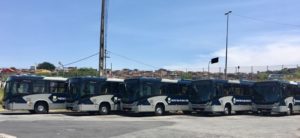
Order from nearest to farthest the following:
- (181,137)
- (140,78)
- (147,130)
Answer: (181,137) < (147,130) < (140,78)

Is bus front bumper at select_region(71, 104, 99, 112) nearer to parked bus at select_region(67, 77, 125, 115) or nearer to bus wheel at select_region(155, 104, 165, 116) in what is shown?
parked bus at select_region(67, 77, 125, 115)

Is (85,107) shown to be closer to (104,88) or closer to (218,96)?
(104,88)

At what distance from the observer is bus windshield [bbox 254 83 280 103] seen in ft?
117

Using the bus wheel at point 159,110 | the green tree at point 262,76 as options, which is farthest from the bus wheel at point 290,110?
the green tree at point 262,76

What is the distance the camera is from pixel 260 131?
866 inches

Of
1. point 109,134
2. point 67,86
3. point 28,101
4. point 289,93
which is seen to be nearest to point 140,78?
point 67,86

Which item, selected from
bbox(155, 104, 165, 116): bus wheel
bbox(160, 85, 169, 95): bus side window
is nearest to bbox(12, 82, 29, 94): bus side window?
bbox(155, 104, 165, 116): bus wheel

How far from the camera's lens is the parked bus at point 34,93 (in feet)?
106

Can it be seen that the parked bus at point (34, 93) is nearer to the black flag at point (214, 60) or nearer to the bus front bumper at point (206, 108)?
the bus front bumper at point (206, 108)

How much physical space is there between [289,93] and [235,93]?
3.99 meters

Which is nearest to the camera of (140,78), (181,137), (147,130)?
(181,137)

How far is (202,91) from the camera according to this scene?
3522 cm

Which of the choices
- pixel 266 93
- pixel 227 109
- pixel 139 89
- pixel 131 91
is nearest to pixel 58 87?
pixel 131 91

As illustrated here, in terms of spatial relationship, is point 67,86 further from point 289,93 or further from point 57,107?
Answer: point 289,93
